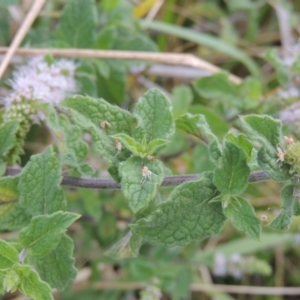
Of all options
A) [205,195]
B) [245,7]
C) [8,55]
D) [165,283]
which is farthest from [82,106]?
[245,7]

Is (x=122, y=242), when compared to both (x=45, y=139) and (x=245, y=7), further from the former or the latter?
(x=245, y=7)

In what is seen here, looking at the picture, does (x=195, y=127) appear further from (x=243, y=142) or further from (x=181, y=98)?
(x=181, y=98)

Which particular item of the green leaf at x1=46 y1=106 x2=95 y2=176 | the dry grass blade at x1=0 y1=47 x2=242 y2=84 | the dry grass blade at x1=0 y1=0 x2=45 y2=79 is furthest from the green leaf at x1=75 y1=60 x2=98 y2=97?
the green leaf at x1=46 y1=106 x2=95 y2=176

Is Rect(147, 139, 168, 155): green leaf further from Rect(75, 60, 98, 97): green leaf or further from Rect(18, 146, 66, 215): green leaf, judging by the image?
Rect(75, 60, 98, 97): green leaf

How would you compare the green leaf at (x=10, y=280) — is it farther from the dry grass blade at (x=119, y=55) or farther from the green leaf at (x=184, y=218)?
the dry grass blade at (x=119, y=55)

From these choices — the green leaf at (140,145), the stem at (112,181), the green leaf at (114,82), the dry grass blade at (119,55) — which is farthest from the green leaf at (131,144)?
the green leaf at (114,82)
